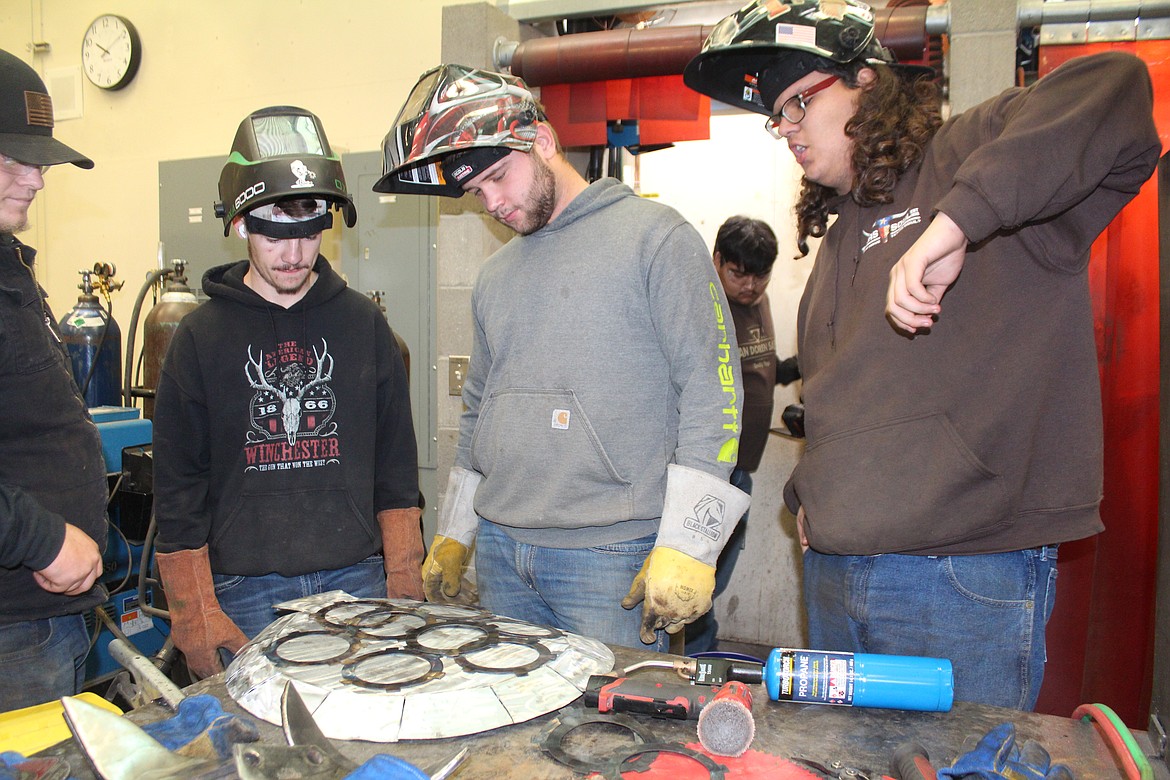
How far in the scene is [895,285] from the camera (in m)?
1.07

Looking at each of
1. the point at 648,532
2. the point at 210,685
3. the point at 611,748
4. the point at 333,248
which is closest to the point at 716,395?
the point at 648,532

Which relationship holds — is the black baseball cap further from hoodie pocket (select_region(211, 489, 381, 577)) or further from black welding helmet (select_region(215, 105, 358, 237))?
hoodie pocket (select_region(211, 489, 381, 577))

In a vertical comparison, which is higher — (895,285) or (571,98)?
(571,98)

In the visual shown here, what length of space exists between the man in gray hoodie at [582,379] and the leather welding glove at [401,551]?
0.68ft

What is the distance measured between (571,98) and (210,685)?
2.28 m

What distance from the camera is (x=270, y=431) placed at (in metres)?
1.67

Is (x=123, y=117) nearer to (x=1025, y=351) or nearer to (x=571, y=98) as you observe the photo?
(x=571, y=98)

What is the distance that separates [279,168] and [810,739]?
1.39m

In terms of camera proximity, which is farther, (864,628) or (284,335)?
(284,335)

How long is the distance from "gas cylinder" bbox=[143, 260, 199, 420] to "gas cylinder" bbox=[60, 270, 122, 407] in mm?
105

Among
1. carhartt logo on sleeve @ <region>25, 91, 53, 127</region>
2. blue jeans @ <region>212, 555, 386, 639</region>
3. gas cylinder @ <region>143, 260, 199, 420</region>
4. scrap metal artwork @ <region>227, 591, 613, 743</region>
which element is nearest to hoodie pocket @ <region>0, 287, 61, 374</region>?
carhartt logo on sleeve @ <region>25, 91, 53, 127</region>

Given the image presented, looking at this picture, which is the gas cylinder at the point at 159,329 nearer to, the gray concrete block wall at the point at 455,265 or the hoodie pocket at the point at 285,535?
the gray concrete block wall at the point at 455,265

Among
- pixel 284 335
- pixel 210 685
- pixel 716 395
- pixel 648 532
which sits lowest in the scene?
pixel 210 685

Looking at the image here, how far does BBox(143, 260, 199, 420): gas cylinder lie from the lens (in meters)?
2.92
